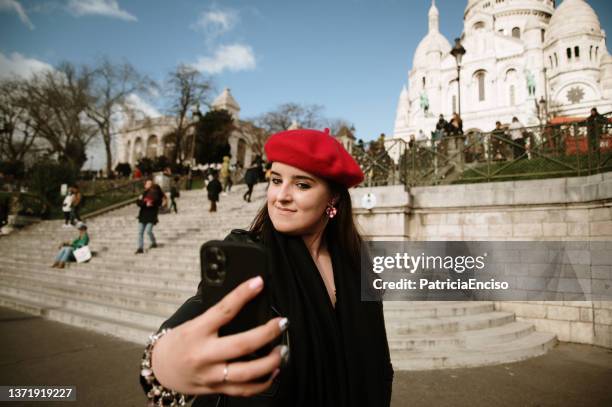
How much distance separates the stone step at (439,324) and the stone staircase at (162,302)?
15 mm

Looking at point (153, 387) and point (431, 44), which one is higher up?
point (431, 44)

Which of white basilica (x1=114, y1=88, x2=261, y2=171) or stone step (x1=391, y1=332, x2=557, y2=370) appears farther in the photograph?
white basilica (x1=114, y1=88, x2=261, y2=171)

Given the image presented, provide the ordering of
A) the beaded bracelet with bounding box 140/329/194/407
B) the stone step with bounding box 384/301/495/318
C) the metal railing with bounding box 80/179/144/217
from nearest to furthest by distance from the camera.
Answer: the beaded bracelet with bounding box 140/329/194/407
the stone step with bounding box 384/301/495/318
the metal railing with bounding box 80/179/144/217

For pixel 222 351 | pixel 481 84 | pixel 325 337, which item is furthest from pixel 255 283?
pixel 481 84

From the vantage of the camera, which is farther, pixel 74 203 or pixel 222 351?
pixel 74 203

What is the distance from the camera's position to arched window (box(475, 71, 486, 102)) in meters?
52.2

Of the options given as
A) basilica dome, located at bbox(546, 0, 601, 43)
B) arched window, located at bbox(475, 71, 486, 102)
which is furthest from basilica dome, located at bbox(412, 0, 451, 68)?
basilica dome, located at bbox(546, 0, 601, 43)

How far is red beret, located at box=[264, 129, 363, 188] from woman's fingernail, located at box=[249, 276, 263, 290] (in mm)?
768

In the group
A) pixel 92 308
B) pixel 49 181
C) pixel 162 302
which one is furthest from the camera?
pixel 49 181

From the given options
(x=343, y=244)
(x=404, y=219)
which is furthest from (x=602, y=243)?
(x=343, y=244)

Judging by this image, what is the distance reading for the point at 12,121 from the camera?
108ft

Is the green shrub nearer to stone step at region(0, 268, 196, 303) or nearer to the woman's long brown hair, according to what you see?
stone step at region(0, 268, 196, 303)

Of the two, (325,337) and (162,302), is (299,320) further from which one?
(162,302)

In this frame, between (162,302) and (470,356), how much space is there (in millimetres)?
5433
